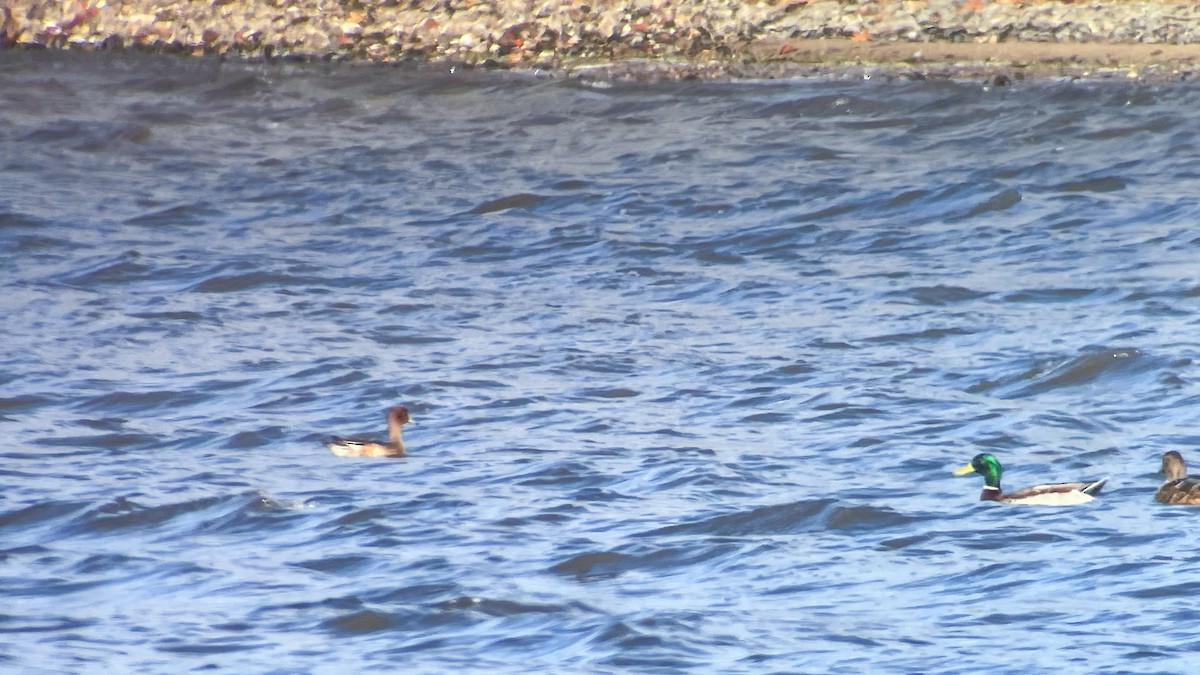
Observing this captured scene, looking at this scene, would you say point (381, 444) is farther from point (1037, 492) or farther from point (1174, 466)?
point (1174, 466)

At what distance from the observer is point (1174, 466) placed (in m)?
10.2

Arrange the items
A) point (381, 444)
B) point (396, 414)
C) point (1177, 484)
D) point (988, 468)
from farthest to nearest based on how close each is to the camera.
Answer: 1. point (396, 414)
2. point (381, 444)
3. point (988, 468)
4. point (1177, 484)

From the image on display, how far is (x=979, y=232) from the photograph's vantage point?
1611 centimetres

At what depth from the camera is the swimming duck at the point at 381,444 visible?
11.4m

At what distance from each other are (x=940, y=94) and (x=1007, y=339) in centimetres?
731

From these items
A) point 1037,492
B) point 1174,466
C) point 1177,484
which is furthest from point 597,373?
point 1177,484

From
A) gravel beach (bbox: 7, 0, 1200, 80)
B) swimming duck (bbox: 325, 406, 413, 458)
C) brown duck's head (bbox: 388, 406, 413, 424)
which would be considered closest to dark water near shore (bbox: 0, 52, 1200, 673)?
swimming duck (bbox: 325, 406, 413, 458)

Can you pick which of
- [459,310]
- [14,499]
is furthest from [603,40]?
[14,499]

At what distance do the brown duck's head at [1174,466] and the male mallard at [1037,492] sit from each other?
0.31 metres

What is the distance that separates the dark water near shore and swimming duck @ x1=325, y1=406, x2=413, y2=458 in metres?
0.13

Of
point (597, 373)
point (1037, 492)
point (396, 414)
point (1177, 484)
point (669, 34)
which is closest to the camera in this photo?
point (1177, 484)

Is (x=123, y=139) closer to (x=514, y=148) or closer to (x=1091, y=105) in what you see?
(x=514, y=148)

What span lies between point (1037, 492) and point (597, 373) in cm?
353

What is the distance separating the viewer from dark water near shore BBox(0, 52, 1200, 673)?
859cm
